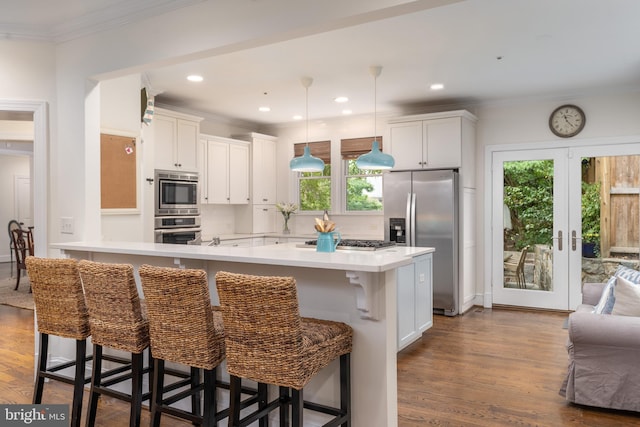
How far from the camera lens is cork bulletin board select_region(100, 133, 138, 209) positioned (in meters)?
3.79

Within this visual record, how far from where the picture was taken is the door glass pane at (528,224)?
586 cm

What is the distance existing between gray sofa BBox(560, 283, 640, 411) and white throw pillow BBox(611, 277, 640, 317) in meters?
0.10

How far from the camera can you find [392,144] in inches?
243

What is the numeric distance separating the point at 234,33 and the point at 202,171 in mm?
3717

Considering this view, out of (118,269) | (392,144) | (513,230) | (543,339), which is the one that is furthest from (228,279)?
(513,230)

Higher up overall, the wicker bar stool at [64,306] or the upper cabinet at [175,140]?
the upper cabinet at [175,140]

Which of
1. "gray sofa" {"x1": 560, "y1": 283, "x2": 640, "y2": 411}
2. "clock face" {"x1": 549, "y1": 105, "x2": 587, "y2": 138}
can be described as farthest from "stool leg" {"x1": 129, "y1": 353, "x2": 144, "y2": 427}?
"clock face" {"x1": 549, "y1": 105, "x2": 587, "y2": 138}

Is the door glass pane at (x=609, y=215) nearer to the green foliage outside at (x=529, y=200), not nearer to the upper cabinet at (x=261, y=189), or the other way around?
the green foliage outside at (x=529, y=200)

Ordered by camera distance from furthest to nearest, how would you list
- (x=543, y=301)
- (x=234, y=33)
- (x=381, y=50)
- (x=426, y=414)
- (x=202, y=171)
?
(x=202, y=171) → (x=543, y=301) → (x=381, y=50) → (x=426, y=414) → (x=234, y=33)

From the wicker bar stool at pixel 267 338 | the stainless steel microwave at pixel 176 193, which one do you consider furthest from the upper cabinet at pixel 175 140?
the wicker bar stool at pixel 267 338

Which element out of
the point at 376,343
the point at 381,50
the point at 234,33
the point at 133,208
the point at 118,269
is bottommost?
the point at 376,343

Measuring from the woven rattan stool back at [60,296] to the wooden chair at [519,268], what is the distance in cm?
510

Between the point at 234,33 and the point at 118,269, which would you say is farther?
the point at 234,33

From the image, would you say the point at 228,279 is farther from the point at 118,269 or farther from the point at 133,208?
the point at 133,208
